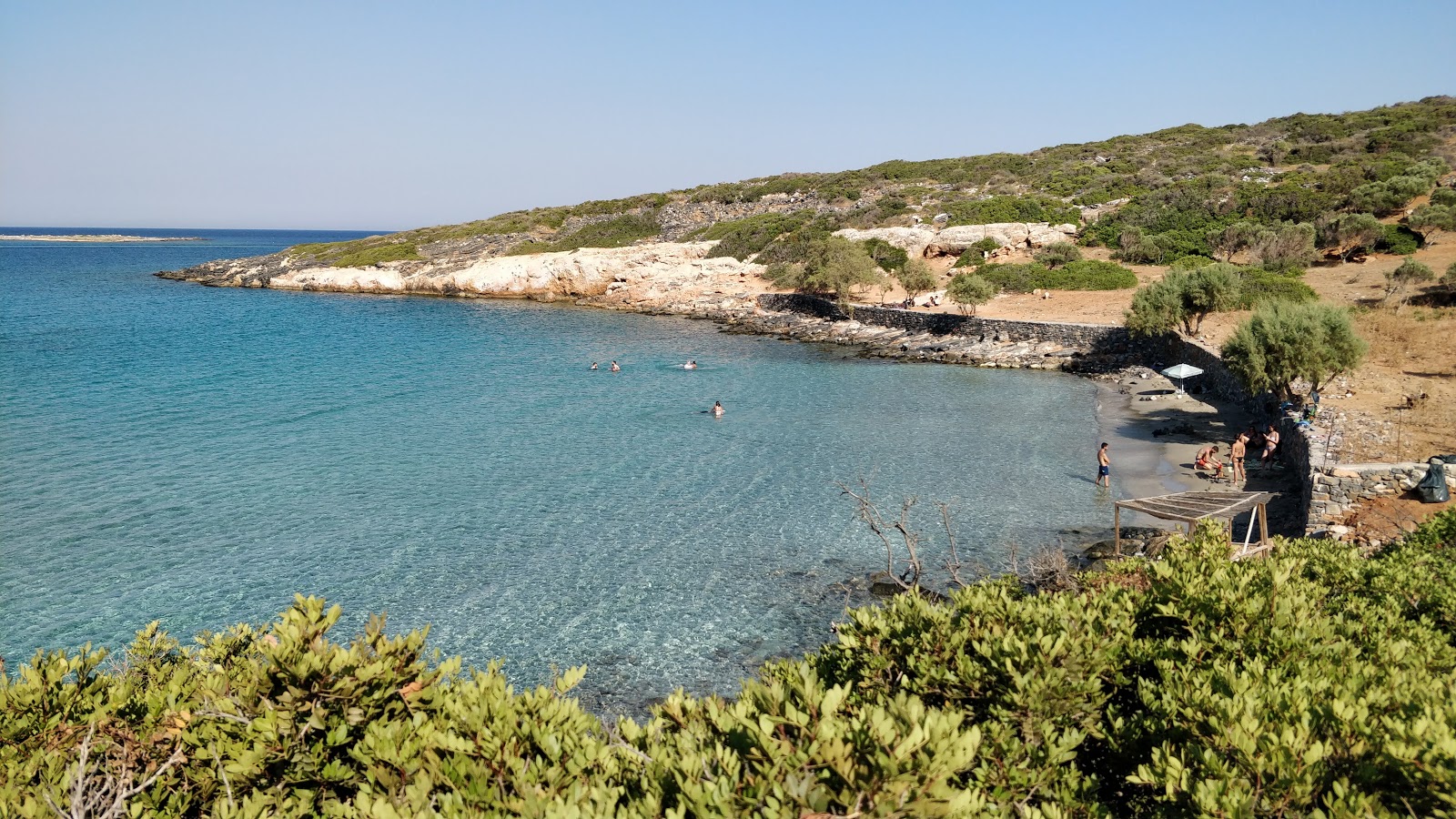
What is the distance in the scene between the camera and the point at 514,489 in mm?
22625

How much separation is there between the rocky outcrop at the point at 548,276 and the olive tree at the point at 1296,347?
1785 inches

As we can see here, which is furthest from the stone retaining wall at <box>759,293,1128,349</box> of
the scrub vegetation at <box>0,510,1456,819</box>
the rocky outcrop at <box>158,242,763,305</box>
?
the scrub vegetation at <box>0,510,1456,819</box>

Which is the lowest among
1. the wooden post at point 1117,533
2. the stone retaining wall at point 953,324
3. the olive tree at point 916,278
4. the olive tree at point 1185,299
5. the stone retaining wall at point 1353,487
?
the wooden post at point 1117,533

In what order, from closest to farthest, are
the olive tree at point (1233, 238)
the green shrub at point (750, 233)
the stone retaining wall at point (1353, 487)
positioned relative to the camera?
the stone retaining wall at point (1353, 487) < the olive tree at point (1233, 238) < the green shrub at point (750, 233)

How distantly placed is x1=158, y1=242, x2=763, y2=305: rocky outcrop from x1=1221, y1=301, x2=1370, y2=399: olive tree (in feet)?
149

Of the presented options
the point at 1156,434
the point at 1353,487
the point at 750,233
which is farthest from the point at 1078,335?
the point at 750,233

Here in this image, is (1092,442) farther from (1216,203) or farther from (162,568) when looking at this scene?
(1216,203)

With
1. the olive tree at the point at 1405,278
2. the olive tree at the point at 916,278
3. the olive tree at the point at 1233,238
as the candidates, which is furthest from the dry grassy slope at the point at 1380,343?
the olive tree at the point at 1233,238

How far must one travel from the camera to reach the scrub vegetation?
4.36 metres

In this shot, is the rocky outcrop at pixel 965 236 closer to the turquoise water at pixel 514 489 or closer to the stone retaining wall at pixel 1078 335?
the stone retaining wall at pixel 1078 335

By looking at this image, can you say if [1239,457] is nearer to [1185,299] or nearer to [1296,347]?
[1296,347]

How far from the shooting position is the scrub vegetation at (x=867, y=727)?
436cm

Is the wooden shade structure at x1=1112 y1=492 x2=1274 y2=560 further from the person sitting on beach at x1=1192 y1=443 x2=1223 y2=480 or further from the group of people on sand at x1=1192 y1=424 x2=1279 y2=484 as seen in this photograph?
the person sitting on beach at x1=1192 y1=443 x2=1223 y2=480

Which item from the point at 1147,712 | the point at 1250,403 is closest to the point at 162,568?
the point at 1147,712
